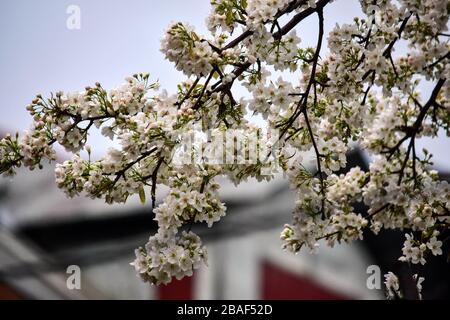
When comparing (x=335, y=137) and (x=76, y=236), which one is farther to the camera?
(x=76, y=236)

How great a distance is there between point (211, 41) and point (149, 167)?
759 millimetres

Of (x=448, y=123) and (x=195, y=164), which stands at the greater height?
(x=448, y=123)

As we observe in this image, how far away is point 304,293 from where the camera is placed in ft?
37.9

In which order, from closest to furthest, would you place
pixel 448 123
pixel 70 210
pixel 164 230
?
pixel 164 230 → pixel 448 123 → pixel 70 210

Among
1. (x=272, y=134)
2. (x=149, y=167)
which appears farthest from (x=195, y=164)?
(x=272, y=134)

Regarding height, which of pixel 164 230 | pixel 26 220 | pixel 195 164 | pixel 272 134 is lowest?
pixel 164 230

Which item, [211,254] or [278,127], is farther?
[211,254]

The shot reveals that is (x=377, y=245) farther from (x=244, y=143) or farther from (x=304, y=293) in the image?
(x=244, y=143)

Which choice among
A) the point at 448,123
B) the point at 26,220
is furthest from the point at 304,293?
the point at 448,123

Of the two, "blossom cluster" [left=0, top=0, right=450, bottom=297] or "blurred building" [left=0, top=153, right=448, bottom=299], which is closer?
"blossom cluster" [left=0, top=0, right=450, bottom=297]

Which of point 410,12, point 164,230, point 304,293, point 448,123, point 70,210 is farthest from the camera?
point 70,210

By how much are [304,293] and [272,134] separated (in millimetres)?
7848

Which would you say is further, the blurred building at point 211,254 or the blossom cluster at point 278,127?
the blurred building at point 211,254

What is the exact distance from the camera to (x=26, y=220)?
1285 centimetres
